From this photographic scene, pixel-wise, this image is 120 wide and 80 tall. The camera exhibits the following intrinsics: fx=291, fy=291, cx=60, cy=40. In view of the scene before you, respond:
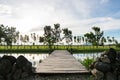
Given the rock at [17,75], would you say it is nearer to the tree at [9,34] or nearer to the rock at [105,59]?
the rock at [105,59]

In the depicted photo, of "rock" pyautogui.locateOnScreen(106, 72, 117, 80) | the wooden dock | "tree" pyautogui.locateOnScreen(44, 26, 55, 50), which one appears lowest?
"rock" pyautogui.locateOnScreen(106, 72, 117, 80)

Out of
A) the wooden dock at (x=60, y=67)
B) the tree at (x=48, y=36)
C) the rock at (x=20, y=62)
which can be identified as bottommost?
the wooden dock at (x=60, y=67)

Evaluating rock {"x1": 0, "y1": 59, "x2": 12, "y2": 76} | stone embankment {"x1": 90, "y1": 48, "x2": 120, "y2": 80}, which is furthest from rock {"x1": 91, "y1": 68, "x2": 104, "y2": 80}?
rock {"x1": 0, "y1": 59, "x2": 12, "y2": 76}

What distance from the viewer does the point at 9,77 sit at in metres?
12.2

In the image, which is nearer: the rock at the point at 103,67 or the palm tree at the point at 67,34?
the rock at the point at 103,67

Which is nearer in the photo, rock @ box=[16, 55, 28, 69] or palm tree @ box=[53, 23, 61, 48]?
rock @ box=[16, 55, 28, 69]

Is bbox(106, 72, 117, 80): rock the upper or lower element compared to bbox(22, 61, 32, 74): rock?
lower

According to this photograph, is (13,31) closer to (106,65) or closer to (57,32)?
(57,32)

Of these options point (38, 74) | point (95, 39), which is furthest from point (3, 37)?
point (38, 74)

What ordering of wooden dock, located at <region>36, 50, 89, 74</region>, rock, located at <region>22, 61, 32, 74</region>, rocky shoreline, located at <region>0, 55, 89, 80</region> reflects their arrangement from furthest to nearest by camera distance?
1. wooden dock, located at <region>36, 50, 89, 74</region>
2. rock, located at <region>22, 61, 32, 74</region>
3. rocky shoreline, located at <region>0, 55, 89, 80</region>

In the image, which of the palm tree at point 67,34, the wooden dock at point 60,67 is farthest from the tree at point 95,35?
the wooden dock at point 60,67

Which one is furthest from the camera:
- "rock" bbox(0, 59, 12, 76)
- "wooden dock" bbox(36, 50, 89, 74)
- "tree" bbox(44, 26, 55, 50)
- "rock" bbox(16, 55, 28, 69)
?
"tree" bbox(44, 26, 55, 50)

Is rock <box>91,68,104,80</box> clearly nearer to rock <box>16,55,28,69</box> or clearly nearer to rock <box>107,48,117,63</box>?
rock <box>107,48,117,63</box>

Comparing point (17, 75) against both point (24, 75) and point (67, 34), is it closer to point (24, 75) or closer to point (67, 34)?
point (24, 75)
